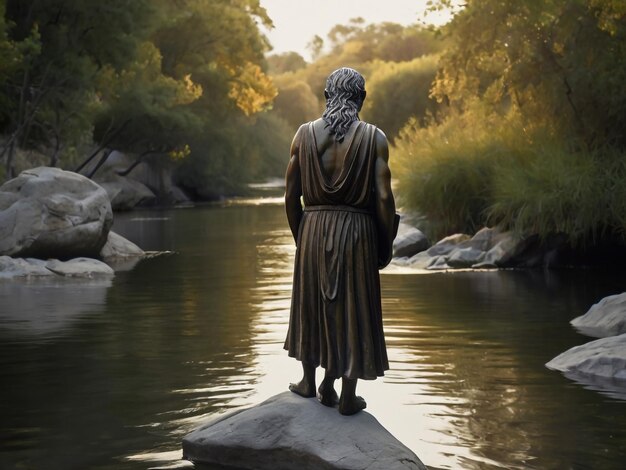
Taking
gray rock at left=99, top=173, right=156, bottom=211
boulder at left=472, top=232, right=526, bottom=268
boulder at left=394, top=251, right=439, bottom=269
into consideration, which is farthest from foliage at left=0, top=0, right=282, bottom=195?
boulder at left=472, top=232, right=526, bottom=268

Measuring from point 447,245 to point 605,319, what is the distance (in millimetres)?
8974

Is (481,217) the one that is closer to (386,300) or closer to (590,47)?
(590,47)

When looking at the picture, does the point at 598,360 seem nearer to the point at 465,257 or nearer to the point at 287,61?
the point at 465,257

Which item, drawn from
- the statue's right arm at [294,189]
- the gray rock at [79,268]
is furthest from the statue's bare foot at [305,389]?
the gray rock at [79,268]

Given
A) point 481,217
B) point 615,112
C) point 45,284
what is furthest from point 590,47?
point 45,284

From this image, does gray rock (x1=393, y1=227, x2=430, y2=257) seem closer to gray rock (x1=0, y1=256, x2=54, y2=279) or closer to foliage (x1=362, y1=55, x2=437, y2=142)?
gray rock (x1=0, y1=256, x2=54, y2=279)

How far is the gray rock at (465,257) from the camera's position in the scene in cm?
2081

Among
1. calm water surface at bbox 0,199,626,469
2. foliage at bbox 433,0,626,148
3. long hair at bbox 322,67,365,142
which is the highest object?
foliage at bbox 433,0,626,148

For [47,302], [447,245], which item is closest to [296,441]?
[47,302]

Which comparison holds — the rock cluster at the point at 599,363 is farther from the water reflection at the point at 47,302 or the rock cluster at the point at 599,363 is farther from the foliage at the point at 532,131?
the foliage at the point at 532,131

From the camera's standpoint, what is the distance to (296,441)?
725cm

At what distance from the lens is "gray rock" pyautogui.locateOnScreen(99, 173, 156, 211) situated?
4344cm

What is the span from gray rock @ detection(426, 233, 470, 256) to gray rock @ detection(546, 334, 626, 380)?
35.3ft

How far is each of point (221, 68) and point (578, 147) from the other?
3318 cm
